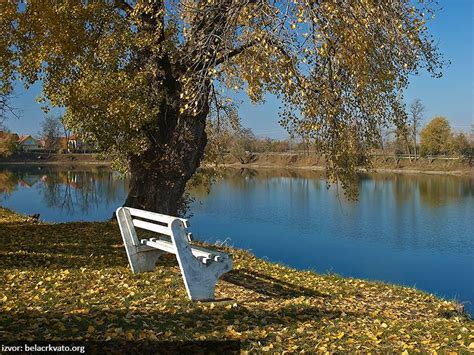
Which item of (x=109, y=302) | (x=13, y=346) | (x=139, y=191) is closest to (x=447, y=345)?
(x=109, y=302)

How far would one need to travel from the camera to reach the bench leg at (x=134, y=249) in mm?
7562

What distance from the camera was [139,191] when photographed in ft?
42.3

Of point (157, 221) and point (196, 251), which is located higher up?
point (157, 221)

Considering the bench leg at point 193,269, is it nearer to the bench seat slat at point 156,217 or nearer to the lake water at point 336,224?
the bench seat slat at point 156,217

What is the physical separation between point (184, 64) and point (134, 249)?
5938 mm

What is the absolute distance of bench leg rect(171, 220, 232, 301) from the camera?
603 centimetres

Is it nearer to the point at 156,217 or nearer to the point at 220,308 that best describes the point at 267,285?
the point at 220,308

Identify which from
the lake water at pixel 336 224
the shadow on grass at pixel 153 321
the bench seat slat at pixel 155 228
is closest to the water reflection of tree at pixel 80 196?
Result: the lake water at pixel 336 224

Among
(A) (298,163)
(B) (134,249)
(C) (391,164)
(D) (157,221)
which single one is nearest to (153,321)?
(D) (157,221)

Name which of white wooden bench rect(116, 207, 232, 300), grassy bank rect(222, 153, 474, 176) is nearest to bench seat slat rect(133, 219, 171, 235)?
white wooden bench rect(116, 207, 232, 300)

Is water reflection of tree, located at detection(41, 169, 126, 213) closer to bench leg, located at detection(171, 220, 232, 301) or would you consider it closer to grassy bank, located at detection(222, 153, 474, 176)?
grassy bank, located at detection(222, 153, 474, 176)

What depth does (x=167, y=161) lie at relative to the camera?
1247cm

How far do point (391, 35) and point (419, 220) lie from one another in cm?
2298

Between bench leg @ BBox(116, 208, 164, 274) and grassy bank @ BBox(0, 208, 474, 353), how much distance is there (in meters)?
0.19
